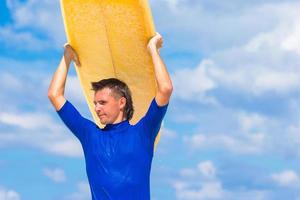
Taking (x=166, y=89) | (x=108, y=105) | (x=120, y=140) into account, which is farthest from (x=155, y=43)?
(x=120, y=140)

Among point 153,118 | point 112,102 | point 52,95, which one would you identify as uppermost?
point 52,95

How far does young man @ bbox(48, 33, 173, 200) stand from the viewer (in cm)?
509

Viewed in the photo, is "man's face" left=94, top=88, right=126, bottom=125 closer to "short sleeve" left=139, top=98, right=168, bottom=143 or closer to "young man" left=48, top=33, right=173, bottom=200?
"young man" left=48, top=33, right=173, bottom=200

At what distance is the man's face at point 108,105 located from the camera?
508 centimetres

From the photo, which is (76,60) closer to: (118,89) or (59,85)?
(59,85)

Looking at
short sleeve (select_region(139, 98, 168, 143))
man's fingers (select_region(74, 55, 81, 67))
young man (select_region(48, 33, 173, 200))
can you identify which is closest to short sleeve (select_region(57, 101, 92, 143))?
young man (select_region(48, 33, 173, 200))

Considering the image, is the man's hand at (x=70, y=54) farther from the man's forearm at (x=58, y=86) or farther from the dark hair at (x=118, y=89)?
the dark hair at (x=118, y=89)

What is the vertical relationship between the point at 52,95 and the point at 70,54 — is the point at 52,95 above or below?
below

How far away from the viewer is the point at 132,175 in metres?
5.14

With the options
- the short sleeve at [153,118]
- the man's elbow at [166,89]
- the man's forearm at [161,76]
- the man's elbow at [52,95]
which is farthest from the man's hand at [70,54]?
the man's elbow at [166,89]

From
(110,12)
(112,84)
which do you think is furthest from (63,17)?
(112,84)

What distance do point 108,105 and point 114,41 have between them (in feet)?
3.48

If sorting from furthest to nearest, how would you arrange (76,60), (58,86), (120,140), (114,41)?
1. (76,60)
2. (114,41)
3. (58,86)
4. (120,140)

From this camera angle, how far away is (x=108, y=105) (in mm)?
5086
